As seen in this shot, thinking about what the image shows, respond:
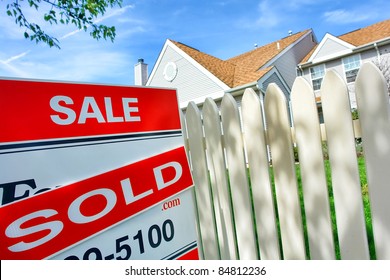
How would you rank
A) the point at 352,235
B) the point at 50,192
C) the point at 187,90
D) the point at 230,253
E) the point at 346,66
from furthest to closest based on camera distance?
the point at 346,66
the point at 187,90
the point at 230,253
the point at 352,235
the point at 50,192

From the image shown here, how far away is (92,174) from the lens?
1362mm

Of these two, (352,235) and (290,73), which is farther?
(290,73)

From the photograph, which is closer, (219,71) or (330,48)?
(219,71)

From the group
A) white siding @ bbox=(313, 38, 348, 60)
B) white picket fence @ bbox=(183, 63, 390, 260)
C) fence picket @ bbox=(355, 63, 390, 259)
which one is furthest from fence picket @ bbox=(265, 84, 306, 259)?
white siding @ bbox=(313, 38, 348, 60)

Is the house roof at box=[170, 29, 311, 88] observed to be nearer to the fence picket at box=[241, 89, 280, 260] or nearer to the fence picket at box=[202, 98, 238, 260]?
the fence picket at box=[202, 98, 238, 260]

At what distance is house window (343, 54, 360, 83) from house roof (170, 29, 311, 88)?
3475 millimetres

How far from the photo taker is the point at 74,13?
16.7 ft

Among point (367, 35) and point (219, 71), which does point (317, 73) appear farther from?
point (219, 71)

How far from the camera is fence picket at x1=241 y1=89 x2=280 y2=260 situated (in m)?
1.74

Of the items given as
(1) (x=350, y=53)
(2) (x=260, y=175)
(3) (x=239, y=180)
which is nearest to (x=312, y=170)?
(2) (x=260, y=175)

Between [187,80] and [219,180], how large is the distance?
14.1m
